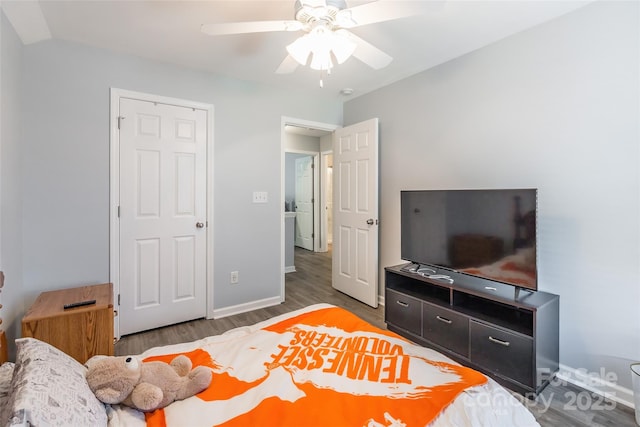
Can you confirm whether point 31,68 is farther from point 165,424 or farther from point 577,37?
point 577,37

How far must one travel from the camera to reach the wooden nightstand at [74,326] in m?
1.83

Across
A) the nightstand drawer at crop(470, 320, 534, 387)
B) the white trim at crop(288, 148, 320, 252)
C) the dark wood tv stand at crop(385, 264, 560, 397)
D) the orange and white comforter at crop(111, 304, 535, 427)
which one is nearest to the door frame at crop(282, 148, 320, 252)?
the white trim at crop(288, 148, 320, 252)

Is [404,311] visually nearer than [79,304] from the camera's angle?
No

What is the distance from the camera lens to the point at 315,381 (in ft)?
3.69

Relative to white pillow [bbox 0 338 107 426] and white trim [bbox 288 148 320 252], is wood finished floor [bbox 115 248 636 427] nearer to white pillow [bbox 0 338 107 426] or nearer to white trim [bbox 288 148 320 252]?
white trim [bbox 288 148 320 252]

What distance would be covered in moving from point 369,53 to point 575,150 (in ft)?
4.98

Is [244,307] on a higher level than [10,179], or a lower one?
lower

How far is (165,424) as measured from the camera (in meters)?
0.95

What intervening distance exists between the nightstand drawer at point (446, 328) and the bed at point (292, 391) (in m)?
0.96

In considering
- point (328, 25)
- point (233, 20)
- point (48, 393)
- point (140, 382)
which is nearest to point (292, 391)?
point (140, 382)

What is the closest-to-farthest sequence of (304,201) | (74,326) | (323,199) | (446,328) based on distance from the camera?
(74,326) → (446,328) → (323,199) → (304,201)

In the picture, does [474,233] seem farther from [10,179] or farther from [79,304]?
[10,179]

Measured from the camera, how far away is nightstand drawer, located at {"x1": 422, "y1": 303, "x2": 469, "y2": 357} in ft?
7.08

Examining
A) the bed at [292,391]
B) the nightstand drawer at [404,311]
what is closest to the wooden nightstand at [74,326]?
the bed at [292,391]
